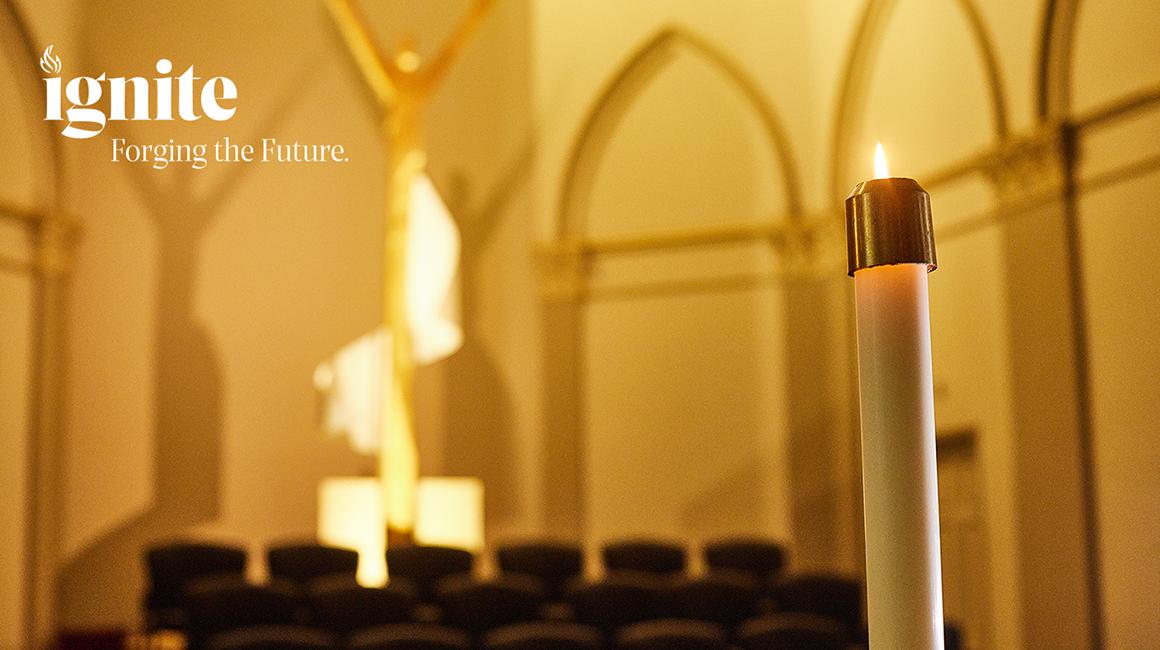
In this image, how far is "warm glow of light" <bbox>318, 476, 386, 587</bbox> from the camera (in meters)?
8.95

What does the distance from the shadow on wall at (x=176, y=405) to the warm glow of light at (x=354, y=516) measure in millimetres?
815

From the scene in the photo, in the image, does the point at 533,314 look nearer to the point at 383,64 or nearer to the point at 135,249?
the point at 383,64

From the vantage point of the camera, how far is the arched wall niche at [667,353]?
29.7 feet

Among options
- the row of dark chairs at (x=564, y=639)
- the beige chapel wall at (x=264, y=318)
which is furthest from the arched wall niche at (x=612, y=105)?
the row of dark chairs at (x=564, y=639)

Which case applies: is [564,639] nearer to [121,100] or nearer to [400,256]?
[121,100]

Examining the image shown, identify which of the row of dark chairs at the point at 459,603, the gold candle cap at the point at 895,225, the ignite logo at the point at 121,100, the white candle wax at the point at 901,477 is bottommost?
the row of dark chairs at the point at 459,603

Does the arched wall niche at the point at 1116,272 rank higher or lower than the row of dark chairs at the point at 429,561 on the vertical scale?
higher

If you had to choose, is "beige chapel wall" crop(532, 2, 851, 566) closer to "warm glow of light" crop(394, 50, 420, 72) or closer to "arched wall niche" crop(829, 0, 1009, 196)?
"arched wall niche" crop(829, 0, 1009, 196)

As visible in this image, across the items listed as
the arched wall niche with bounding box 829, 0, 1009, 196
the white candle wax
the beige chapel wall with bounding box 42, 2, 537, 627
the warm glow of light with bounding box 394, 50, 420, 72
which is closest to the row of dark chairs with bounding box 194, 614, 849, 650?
the white candle wax

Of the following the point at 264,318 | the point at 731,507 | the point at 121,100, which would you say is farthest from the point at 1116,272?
the point at 264,318

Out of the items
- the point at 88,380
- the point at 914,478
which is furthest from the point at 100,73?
the point at 88,380

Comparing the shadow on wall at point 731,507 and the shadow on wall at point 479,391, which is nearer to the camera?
the shadow on wall at point 731,507

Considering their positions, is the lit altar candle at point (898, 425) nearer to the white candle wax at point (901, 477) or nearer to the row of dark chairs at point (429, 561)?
the white candle wax at point (901, 477)

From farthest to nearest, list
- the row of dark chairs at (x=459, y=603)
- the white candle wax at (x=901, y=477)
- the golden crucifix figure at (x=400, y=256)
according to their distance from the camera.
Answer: the golden crucifix figure at (x=400, y=256), the row of dark chairs at (x=459, y=603), the white candle wax at (x=901, y=477)
